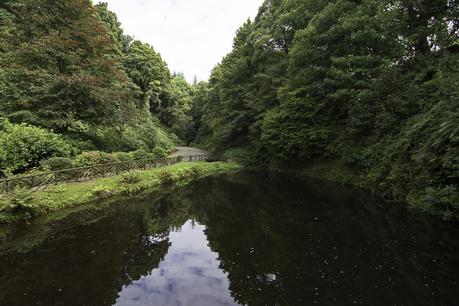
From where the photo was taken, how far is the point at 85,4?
72.8 ft


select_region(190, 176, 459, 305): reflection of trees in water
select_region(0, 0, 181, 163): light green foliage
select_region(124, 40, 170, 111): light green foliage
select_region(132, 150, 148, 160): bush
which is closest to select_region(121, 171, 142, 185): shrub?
select_region(0, 0, 181, 163): light green foliage

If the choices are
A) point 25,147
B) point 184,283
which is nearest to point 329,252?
point 184,283

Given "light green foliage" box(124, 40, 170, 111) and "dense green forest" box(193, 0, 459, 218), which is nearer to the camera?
"dense green forest" box(193, 0, 459, 218)

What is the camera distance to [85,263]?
27.8ft

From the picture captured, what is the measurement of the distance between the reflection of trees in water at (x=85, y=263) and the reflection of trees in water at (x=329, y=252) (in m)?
2.55

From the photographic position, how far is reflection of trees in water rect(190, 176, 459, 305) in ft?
23.0

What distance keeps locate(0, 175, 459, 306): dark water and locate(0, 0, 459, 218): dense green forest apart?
12.6 feet

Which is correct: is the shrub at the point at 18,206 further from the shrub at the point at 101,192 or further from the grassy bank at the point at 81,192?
the shrub at the point at 101,192

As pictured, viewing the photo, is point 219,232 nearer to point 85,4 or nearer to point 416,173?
point 416,173

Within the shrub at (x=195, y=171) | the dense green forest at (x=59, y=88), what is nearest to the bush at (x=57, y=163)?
the dense green forest at (x=59, y=88)

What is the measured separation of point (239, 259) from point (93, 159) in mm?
14235

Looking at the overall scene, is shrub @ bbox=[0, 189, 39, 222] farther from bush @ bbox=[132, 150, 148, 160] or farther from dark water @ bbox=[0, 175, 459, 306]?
bush @ bbox=[132, 150, 148, 160]

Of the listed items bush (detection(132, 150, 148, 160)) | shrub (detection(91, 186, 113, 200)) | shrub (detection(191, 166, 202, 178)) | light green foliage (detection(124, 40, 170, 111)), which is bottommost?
shrub (detection(91, 186, 113, 200))

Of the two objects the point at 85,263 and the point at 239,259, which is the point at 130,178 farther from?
the point at 239,259
